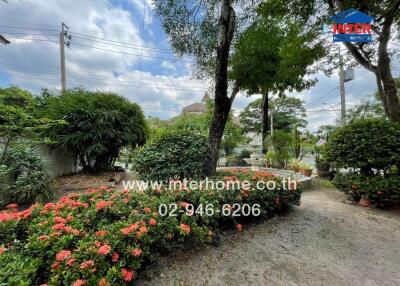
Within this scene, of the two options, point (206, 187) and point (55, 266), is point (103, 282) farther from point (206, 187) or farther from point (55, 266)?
point (206, 187)

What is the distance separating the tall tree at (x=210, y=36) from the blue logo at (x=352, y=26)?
2055 mm

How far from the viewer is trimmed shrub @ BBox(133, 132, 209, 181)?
3537mm

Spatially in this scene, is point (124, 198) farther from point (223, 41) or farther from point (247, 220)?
point (223, 41)

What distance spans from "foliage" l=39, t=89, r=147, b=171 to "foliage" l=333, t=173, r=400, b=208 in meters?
5.49

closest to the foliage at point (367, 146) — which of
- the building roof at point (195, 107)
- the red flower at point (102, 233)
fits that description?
the red flower at point (102, 233)

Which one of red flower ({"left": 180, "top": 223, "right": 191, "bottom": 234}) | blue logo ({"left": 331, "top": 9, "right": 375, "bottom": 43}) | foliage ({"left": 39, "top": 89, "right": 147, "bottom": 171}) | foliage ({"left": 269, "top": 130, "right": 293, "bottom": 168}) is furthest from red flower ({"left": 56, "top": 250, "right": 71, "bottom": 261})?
foliage ({"left": 269, "top": 130, "right": 293, "bottom": 168})

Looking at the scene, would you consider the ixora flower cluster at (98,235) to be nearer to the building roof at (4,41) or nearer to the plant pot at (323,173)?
the plant pot at (323,173)

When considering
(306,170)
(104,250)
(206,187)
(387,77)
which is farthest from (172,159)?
(306,170)

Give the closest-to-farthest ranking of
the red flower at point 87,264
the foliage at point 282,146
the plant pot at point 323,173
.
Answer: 1. the red flower at point 87,264
2. the plant pot at point 323,173
3. the foliage at point 282,146

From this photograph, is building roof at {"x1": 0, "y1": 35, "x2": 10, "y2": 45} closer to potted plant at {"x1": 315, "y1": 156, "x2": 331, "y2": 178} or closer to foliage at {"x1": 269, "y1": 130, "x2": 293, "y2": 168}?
foliage at {"x1": 269, "y1": 130, "x2": 293, "y2": 168}

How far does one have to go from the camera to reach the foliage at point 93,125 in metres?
4.97

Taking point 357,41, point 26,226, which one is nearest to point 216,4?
point 357,41

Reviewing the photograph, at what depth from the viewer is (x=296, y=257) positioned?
223cm

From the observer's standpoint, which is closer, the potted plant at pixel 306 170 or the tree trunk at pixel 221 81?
the tree trunk at pixel 221 81
